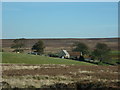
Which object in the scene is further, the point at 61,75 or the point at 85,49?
the point at 85,49

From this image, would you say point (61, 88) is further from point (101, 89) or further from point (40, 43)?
point (40, 43)

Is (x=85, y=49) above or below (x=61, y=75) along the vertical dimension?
above

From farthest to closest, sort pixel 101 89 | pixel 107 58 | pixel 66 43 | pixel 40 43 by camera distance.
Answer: pixel 66 43, pixel 40 43, pixel 107 58, pixel 101 89

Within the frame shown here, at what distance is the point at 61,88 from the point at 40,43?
90137 millimetres

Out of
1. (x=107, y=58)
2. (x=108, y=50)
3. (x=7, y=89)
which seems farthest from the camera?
(x=108, y=50)

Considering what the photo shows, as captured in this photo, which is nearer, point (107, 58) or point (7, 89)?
point (7, 89)

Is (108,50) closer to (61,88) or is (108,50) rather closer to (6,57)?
(6,57)

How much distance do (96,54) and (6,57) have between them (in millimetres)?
47083

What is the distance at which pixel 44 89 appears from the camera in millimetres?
12211

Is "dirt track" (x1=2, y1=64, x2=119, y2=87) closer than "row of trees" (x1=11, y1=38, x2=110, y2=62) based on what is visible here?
Yes

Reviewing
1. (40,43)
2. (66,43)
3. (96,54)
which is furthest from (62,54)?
(66,43)

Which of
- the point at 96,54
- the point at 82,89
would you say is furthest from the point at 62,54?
the point at 82,89

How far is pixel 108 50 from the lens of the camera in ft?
308

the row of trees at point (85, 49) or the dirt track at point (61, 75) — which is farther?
the row of trees at point (85, 49)
